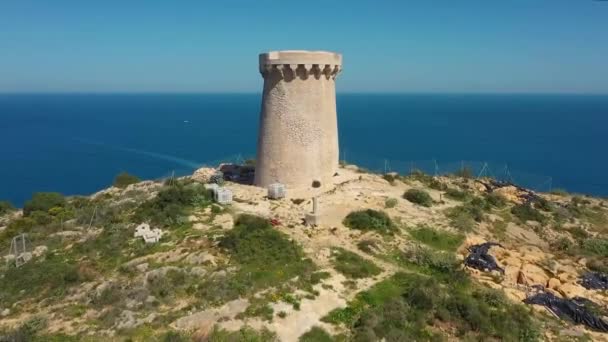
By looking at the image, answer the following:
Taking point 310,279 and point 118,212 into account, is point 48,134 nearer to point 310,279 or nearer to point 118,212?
point 118,212

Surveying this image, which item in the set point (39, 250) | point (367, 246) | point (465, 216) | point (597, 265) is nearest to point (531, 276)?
point (597, 265)

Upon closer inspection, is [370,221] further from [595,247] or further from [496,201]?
[595,247]

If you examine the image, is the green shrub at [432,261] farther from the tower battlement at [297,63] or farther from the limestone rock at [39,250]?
the limestone rock at [39,250]

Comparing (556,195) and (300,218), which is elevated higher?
(300,218)

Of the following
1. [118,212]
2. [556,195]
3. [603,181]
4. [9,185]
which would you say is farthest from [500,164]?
[9,185]

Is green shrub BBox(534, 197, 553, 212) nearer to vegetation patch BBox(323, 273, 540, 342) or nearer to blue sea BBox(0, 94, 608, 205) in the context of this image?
vegetation patch BBox(323, 273, 540, 342)

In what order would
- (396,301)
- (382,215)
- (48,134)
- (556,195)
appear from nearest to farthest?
1. (396,301)
2. (382,215)
3. (556,195)
4. (48,134)

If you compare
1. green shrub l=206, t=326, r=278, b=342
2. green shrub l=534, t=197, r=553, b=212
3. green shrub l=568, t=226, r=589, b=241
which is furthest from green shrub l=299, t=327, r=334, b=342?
green shrub l=534, t=197, r=553, b=212
